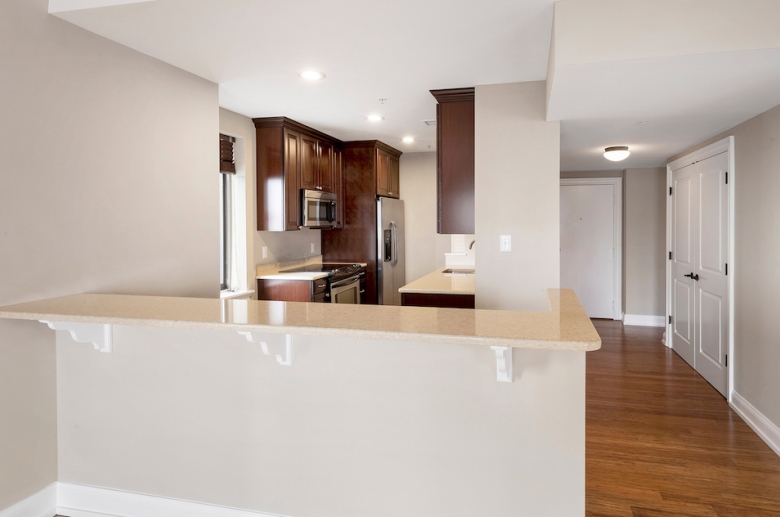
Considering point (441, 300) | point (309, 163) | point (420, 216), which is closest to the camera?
point (441, 300)

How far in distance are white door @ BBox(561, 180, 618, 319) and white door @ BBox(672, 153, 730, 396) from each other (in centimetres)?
161

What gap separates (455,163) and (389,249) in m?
2.52

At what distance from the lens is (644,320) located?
6.89 m

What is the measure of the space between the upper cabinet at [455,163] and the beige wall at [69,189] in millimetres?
1651

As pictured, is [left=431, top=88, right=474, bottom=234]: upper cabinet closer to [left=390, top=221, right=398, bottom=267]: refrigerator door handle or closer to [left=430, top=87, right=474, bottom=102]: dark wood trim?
[left=430, top=87, right=474, bottom=102]: dark wood trim

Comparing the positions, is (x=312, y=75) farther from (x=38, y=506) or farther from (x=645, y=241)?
(x=645, y=241)

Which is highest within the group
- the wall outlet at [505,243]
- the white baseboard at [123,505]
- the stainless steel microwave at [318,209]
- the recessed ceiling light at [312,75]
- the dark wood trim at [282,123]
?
the dark wood trim at [282,123]

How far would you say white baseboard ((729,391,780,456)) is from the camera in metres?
3.12

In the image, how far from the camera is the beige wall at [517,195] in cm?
329

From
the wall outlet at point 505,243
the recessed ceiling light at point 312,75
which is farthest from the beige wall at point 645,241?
the recessed ceiling light at point 312,75

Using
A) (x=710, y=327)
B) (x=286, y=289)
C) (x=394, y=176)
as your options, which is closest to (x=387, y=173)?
(x=394, y=176)

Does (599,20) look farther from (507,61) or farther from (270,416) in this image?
(270,416)

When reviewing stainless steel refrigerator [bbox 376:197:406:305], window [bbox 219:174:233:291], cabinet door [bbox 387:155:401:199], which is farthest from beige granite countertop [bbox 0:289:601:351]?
cabinet door [bbox 387:155:401:199]

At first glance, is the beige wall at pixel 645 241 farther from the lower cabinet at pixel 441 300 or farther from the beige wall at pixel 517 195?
the beige wall at pixel 517 195
